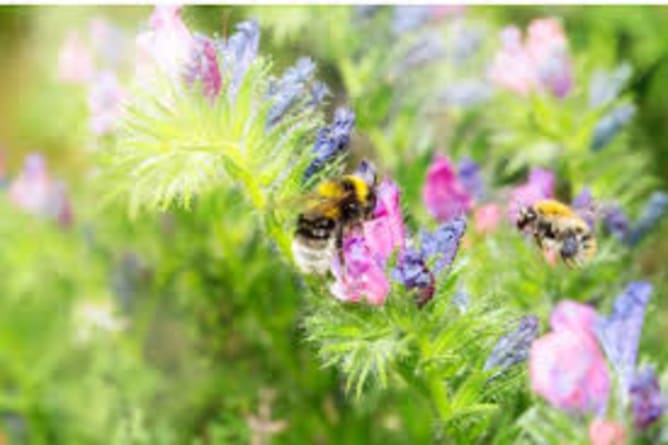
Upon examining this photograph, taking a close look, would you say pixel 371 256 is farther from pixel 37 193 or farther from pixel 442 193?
pixel 37 193

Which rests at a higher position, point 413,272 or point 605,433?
point 413,272

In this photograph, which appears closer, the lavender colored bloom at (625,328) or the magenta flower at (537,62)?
the lavender colored bloom at (625,328)

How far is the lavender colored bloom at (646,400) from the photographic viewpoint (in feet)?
3.56

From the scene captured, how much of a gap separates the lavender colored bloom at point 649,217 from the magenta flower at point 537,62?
0.19 metres

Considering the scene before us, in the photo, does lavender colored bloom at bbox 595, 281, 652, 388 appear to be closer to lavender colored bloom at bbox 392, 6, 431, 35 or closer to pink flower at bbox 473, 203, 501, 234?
pink flower at bbox 473, 203, 501, 234

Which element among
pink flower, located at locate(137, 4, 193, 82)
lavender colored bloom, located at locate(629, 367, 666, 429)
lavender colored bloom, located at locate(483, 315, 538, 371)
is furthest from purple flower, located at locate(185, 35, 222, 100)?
lavender colored bloom, located at locate(629, 367, 666, 429)

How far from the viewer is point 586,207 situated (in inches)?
52.7

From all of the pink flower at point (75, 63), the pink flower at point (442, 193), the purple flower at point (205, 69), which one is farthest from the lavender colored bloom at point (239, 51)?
the pink flower at point (75, 63)

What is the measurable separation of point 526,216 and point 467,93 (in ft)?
1.98

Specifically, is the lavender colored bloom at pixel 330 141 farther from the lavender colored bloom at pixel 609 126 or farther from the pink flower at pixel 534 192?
the lavender colored bloom at pixel 609 126

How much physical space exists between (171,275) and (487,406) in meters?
0.86

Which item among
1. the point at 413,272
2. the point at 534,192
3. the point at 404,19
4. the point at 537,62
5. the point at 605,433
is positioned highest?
the point at 404,19

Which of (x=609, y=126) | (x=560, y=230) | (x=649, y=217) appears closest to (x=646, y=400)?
(x=560, y=230)

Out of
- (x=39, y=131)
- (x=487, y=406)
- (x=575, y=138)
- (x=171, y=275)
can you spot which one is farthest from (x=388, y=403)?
(x=39, y=131)
